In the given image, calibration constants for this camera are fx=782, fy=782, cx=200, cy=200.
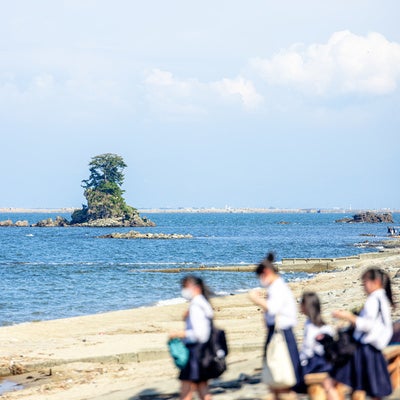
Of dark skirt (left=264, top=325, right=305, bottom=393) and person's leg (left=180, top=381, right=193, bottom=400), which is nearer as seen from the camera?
dark skirt (left=264, top=325, right=305, bottom=393)

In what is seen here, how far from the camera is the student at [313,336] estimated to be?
26.9ft

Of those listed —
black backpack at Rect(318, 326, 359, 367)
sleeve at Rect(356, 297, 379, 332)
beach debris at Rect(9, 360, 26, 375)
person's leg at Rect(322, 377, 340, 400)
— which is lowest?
beach debris at Rect(9, 360, 26, 375)

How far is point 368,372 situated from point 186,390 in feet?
7.20

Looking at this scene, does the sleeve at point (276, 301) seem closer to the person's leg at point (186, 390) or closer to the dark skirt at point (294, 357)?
the dark skirt at point (294, 357)

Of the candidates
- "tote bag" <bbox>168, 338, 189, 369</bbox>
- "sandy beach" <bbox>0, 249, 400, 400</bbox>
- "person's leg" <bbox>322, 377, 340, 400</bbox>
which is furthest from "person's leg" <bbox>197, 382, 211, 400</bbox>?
"sandy beach" <bbox>0, 249, 400, 400</bbox>

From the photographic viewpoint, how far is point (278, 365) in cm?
820

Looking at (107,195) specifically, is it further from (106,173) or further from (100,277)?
(100,277)

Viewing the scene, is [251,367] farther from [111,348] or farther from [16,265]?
[16,265]

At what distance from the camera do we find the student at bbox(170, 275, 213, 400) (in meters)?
8.77

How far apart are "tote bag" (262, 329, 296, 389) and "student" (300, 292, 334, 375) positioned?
21 centimetres

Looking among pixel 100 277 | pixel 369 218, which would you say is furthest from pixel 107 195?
pixel 100 277

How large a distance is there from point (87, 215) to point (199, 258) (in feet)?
319

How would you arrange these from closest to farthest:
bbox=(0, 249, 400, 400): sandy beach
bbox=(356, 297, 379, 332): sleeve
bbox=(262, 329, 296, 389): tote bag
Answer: bbox=(356, 297, 379, 332): sleeve
bbox=(262, 329, 296, 389): tote bag
bbox=(0, 249, 400, 400): sandy beach

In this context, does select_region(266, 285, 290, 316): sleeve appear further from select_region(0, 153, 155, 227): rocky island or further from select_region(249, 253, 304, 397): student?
select_region(0, 153, 155, 227): rocky island
